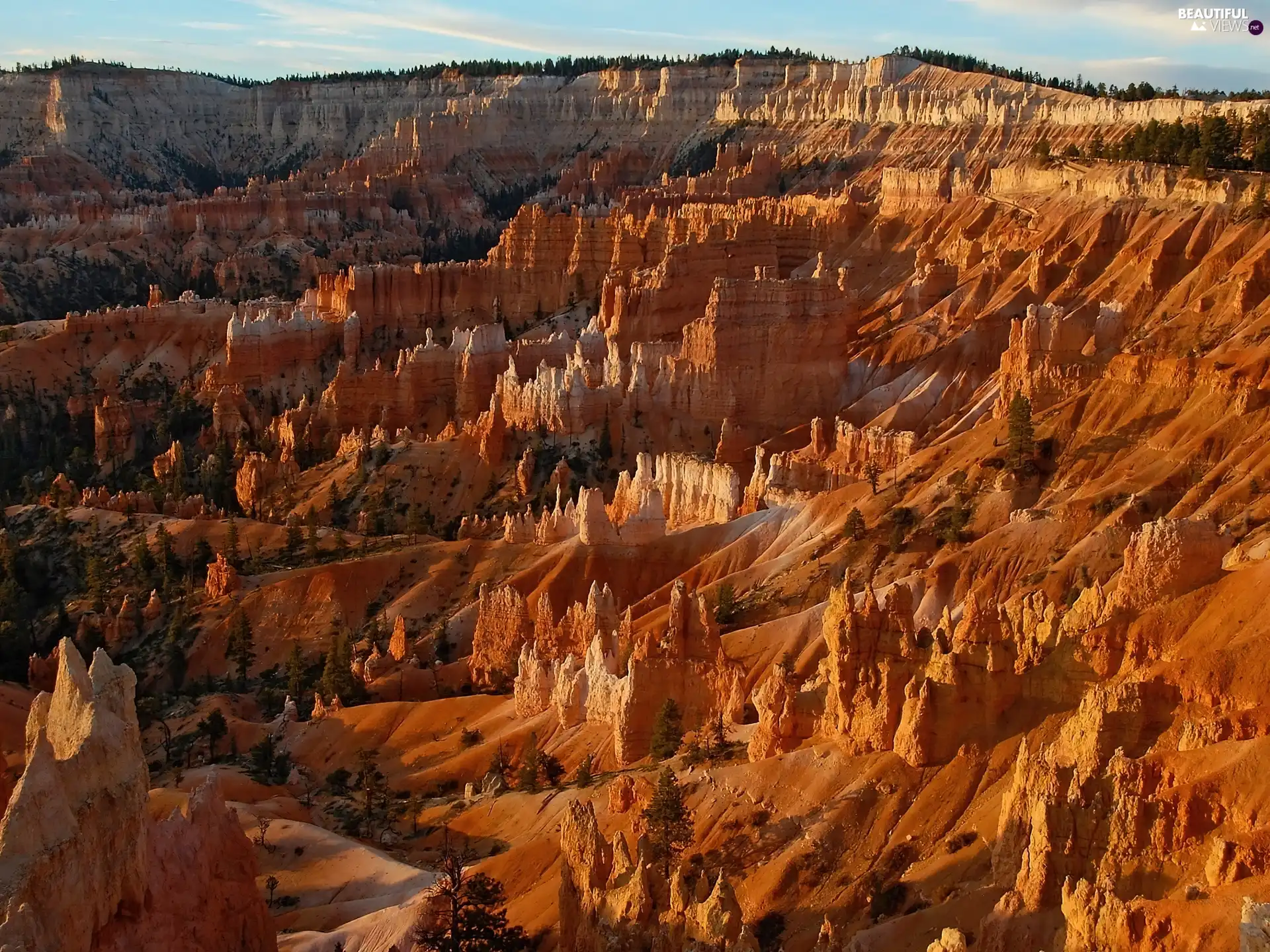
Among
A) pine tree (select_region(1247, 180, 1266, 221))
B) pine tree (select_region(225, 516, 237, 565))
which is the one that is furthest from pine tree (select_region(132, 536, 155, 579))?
pine tree (select_region(1247, 180, 1266, 221))

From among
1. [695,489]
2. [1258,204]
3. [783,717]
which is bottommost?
[695,489]

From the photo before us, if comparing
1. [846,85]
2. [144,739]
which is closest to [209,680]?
[144,739]

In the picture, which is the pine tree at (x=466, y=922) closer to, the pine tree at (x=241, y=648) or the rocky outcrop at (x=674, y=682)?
the rocky outcrop at (x=674, y=682)

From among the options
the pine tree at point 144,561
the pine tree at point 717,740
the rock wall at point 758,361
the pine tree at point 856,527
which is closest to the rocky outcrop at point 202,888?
the pine tree at point 717,740

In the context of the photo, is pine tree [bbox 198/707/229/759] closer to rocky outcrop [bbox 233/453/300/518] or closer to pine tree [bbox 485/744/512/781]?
pine tree [bbox 485/744/512/781]

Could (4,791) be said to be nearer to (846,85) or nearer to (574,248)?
(574,248)

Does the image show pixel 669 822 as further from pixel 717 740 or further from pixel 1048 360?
pixel 1048 360

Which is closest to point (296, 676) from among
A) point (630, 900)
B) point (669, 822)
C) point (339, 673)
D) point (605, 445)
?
point (339, 673)
